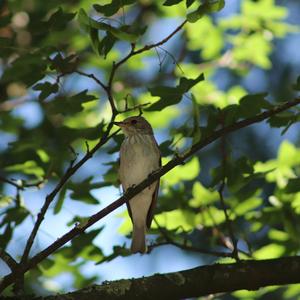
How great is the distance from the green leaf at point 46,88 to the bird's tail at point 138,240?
3.76 ft

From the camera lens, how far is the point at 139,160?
4926 millimetres

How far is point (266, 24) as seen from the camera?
17.6 ft

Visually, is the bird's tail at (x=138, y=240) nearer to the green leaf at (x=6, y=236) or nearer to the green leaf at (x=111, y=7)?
the green leaf at (x=6, y=236)

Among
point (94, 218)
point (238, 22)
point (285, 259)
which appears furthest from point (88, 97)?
point (238, 22)

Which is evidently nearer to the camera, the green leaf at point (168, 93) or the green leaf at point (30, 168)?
the green leaf at point (168, 93)

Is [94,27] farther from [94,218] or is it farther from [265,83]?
[265,83]

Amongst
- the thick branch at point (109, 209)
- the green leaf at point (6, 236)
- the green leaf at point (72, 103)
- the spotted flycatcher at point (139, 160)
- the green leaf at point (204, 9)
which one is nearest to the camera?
the green leaf at point (204, 9)

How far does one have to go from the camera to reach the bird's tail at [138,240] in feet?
14.0

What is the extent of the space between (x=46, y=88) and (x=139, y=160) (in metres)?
1.42

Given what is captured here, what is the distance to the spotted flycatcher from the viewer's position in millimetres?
4825

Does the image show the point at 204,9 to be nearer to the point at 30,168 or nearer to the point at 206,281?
the point at 206,281

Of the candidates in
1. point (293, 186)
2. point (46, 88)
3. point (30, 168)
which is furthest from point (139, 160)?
point (293, 186)

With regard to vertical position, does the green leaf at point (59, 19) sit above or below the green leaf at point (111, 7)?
above

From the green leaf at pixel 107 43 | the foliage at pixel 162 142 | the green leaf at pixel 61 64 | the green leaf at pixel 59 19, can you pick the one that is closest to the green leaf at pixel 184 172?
the foliage at pixel 162 142
